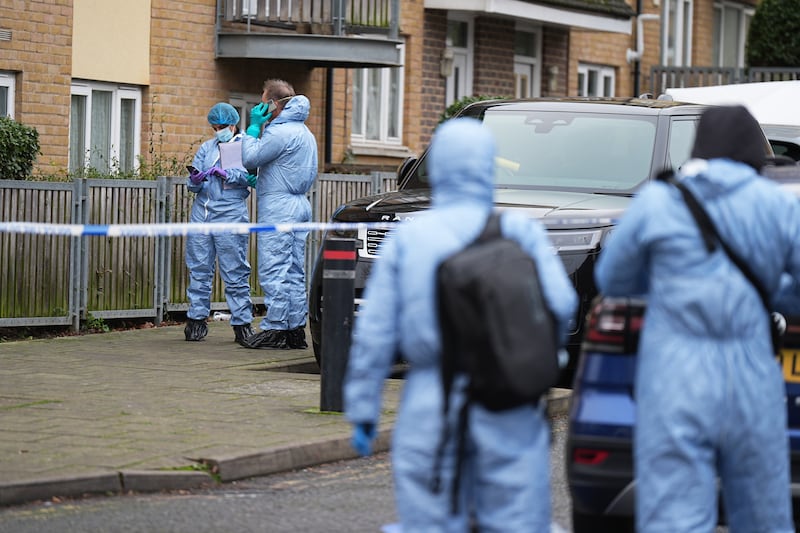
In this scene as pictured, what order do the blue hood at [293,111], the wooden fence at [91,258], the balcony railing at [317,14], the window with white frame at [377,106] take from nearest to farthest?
1. the blue hood at [293,111]
2. the wooden fence at [91,258]
3. the balcony railing at [317,14]
4. the window with white frame at [377,106]

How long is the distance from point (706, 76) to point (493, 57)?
18.8 feet

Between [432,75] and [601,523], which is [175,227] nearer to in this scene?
[601,523]

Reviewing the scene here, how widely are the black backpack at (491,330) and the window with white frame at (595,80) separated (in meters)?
22.9

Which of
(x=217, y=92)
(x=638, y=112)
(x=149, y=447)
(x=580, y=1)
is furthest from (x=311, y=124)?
(x=149, y=447)

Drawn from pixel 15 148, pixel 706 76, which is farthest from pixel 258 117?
pixel 706 76

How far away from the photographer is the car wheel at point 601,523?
19.3 ft

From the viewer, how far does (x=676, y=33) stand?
30578 millimetres

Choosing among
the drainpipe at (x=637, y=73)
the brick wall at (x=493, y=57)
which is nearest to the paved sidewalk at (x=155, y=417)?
the brick wall at (x=493, y=57)

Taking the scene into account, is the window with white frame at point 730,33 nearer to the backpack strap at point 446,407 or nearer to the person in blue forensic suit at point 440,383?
the person in blue forensic suit at point 440,383

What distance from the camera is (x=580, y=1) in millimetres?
24969

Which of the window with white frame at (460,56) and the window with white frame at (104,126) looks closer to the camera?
the window with white frame at (104,126)

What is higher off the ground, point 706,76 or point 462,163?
point 706,76

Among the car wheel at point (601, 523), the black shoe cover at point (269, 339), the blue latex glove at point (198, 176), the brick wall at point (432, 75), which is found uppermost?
the brick wall at point (432, 75)

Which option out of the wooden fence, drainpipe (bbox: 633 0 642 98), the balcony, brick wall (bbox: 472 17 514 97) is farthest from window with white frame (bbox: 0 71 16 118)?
drainpipe (bbox: 633 0 642 98)
